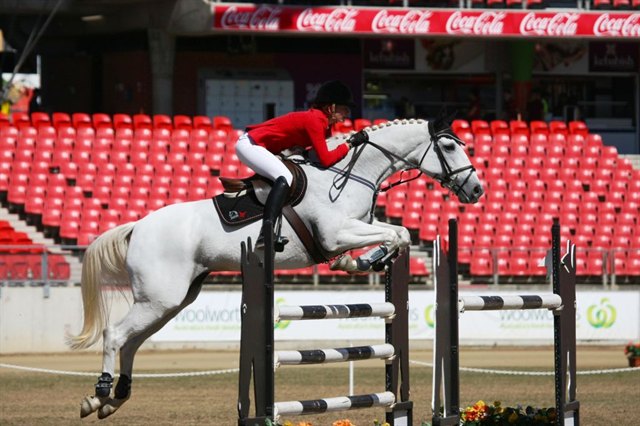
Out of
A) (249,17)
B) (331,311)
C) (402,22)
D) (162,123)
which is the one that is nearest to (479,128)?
(402,22)

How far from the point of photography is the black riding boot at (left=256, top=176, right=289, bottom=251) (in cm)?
975

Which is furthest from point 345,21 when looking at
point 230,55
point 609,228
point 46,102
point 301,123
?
point 301,123

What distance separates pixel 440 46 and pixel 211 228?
2311cm

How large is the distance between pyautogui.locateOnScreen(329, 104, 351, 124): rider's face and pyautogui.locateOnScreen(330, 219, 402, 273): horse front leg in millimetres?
850

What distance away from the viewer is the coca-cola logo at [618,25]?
2880cm

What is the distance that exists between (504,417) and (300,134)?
275 cm

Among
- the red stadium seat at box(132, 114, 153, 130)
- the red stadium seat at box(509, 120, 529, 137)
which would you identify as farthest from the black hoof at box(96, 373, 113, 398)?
the red stadium seat at box(509, 120, 529, 137)

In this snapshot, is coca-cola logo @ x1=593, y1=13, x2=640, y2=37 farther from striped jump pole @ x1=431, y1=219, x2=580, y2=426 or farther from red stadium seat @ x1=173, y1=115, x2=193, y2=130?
striped jump pole @ x1=431, y1=219, x2=580, y2=426

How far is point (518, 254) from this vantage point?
22.2 metres

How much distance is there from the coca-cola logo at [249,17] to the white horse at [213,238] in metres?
17.0

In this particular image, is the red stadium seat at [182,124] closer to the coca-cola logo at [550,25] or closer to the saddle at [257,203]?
the coca-cola logo at [550,25]

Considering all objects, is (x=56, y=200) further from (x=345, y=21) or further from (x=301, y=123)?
(x=301, y=123)

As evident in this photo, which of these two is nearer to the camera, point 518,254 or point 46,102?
point 518,254

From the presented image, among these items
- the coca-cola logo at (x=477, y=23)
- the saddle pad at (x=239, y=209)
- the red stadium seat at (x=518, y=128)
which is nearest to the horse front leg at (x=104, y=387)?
the saddle pad at (x=239, y=209)
